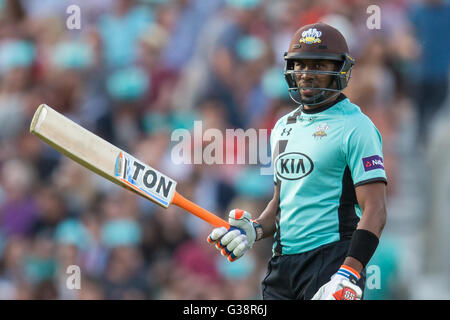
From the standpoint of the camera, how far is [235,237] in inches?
141

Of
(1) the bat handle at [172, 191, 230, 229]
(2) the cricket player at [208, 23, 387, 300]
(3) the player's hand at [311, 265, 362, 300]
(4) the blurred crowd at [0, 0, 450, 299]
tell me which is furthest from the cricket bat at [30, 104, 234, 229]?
(4) the blurred crowd at [0, 0, 450, 299]

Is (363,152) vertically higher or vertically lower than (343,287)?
higher

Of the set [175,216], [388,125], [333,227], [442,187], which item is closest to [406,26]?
[388,125]

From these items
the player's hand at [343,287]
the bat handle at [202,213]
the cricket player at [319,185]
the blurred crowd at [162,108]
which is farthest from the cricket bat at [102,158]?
the blurred crowd at [162,108]

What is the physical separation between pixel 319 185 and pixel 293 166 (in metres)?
→ 0.15

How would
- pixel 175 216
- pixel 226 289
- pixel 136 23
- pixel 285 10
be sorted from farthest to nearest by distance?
pixel 136 23, pixel 285 10, pixel 175 216, pixel 226 289

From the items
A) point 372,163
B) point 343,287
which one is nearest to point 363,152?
point 372,163

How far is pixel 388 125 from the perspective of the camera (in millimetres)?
6273

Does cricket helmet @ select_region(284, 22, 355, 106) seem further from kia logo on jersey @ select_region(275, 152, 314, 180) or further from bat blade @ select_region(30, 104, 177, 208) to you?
bat blade @ select_region(30, 104, 177, 208)

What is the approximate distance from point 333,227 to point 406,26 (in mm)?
3759

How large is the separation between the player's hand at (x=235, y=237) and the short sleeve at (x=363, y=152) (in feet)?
1.91

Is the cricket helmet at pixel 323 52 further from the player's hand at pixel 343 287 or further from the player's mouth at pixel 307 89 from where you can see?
the player's hand at pixel 343 287

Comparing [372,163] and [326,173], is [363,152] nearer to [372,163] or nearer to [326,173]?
[372,163]
